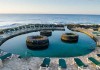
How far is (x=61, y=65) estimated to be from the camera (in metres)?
24.7

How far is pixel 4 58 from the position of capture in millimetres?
27953

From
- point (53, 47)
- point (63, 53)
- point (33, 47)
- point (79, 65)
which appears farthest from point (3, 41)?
point (79, 65)

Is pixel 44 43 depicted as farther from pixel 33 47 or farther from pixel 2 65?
pixel 2 65

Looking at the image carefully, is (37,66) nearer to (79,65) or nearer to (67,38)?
(79,65)

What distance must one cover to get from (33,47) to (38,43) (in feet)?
5.61

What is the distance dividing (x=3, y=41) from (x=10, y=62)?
64.0 feet

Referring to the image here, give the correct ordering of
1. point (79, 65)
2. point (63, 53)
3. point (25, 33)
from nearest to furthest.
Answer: point (79, 65) < point (63, 53) < point (25, 33)

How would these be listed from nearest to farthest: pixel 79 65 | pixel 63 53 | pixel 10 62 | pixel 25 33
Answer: pixel 79 65 → pixel 10 62 → pixel 63 53 → pixel 25 33

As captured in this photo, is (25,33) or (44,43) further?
(25,33)

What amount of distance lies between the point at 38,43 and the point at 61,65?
15.4m

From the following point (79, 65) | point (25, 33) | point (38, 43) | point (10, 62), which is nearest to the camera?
point (79, 65)

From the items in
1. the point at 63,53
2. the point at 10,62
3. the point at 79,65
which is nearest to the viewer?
the point at 79,65

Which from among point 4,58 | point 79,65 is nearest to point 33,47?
point 4,58

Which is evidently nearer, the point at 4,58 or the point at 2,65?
the point at 2,65
